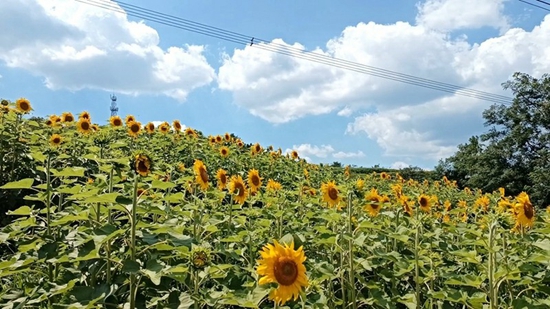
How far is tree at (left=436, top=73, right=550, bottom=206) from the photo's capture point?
2836 centimetres

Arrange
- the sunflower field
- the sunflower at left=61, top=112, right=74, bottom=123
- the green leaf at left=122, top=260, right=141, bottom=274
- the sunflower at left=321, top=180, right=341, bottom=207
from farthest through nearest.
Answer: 1. the sunflower at left=61, top=112, right=74, bottom=123
2. the sunflower at left=321, top=180, right=341, bottom=207
3. the sunflower field
4. the green leaf at left=122, top=260, right=141, bottom=274

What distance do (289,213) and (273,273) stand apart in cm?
146

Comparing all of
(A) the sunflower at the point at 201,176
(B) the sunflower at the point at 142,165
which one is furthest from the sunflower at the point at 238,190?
(B) the sunflower at the point at 142,165

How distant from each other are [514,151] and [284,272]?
31160 mm

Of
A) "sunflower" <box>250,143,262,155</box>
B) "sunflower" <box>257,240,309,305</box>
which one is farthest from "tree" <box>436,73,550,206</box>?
"sunflower" <box>257,240,309,305</box>

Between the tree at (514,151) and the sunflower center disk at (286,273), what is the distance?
28.2 meters

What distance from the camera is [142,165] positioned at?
7.62 feet

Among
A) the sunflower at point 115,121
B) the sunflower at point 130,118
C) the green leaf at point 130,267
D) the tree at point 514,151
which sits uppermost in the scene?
the tree at point 514,151

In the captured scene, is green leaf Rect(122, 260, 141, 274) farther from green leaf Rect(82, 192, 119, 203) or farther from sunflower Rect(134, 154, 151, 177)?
sunflower Rect(134, 154, 151, 177)

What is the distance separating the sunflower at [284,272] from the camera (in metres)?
1.91

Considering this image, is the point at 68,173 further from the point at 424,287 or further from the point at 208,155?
the point at 208,155

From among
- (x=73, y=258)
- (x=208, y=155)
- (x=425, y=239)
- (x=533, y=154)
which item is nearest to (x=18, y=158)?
(x=208, y=155)

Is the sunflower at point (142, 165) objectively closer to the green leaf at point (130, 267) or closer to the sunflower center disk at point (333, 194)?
the green leaf at point (130, 267)

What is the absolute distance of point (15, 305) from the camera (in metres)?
2.19
